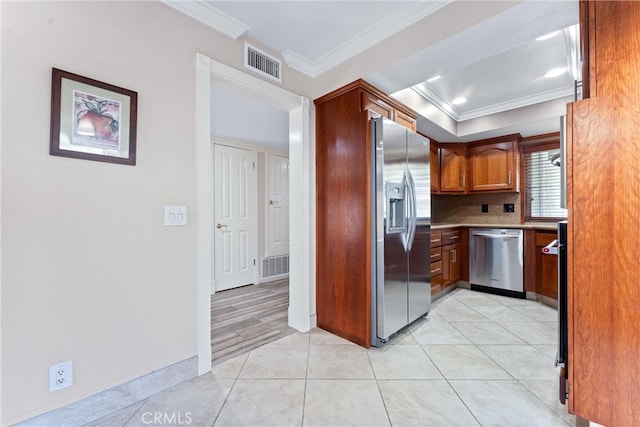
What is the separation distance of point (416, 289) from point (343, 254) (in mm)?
809

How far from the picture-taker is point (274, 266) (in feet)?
15.2

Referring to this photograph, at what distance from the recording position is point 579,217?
1.26 metres

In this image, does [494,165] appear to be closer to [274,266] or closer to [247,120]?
[247,120]

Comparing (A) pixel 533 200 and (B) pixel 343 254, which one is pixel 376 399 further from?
(A) pixel 533 200

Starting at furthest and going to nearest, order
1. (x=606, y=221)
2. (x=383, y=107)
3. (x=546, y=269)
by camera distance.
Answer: (x=546, y=269) → (x=383, y=107) → (x=606, y=221)

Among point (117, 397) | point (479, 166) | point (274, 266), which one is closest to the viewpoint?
point (117, 397)

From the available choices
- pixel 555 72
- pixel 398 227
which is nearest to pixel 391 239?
pixel 398 227

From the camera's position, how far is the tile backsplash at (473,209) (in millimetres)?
3992

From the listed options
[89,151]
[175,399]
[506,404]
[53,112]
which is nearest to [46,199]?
[89,151]

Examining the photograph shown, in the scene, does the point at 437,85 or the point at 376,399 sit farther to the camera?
the point at 437,85

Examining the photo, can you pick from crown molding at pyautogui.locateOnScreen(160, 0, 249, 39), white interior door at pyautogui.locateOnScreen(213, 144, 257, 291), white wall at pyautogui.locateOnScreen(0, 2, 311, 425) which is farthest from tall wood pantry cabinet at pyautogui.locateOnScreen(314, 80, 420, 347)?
white interior door at pyautogui.locateOnScreen(213, 144, 257, 291)

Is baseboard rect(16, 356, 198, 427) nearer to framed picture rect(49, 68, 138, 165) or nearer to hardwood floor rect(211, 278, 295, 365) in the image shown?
hardwood floor rect(211, 278, 295, 365)

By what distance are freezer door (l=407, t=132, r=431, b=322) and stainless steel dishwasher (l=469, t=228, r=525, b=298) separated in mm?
1418

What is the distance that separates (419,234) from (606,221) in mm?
1431
